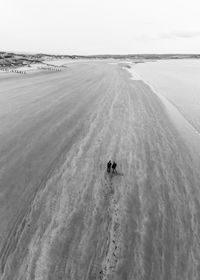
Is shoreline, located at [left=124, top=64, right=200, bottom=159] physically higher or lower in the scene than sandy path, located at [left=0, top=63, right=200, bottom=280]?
lower

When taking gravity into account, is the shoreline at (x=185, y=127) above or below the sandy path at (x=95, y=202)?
below

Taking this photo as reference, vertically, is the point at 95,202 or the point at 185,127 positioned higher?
the point at 95,202

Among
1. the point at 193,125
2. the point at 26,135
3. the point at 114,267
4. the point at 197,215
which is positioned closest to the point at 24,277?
the point at 114,267

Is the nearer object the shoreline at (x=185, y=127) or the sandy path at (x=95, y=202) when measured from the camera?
the sandy path at (x=95, y=202)

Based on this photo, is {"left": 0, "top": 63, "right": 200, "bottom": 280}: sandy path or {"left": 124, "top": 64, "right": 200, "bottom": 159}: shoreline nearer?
{"left": 0, "top": 63, "right": 200, "bottom": 280}: sandy path

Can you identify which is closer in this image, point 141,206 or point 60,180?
point 141,206

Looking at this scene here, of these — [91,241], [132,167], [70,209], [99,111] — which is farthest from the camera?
[99,111]

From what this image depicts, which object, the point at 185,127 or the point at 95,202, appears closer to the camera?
the point at 95,202

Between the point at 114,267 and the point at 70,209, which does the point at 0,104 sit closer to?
the point at 70,209
